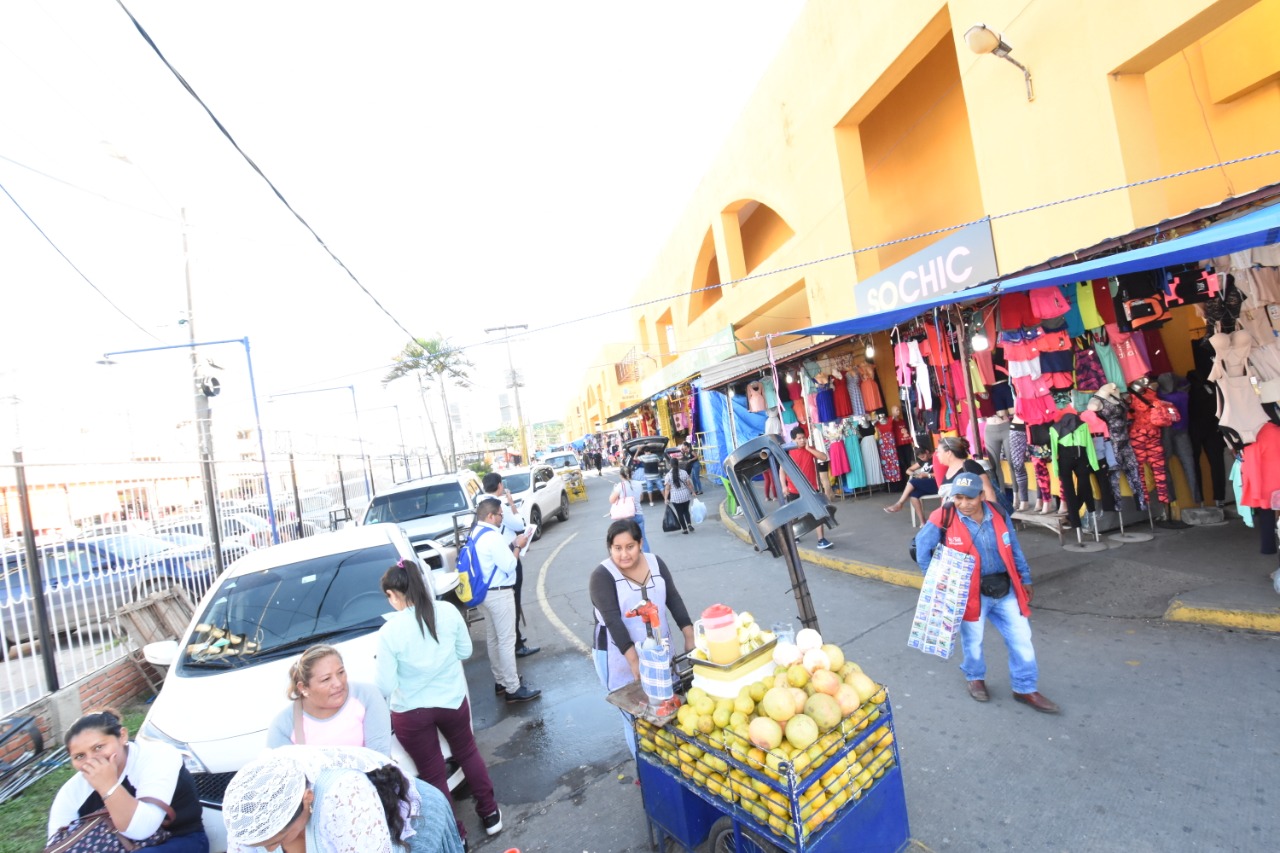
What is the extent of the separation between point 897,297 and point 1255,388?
512 cm

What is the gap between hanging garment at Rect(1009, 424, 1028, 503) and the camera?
7.56 m

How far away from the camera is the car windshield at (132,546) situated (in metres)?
6.65

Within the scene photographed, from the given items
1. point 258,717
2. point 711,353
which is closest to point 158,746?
point 258,717

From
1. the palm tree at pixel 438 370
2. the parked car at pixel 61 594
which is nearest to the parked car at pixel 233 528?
the parked car at pixel 61 594

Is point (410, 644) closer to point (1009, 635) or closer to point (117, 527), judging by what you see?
point (1009, 635)

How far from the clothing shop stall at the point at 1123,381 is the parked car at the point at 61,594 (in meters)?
8.37

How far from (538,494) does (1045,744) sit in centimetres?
1322

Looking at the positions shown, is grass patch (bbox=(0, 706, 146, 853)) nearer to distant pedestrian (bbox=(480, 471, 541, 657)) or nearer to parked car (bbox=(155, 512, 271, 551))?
parked car (bbox=(155, 512, 271, 551))

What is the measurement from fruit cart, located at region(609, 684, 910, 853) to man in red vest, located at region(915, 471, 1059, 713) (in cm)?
170

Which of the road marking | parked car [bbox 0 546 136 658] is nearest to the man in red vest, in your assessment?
the road marking

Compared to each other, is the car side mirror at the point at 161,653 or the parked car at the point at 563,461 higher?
the parked car at the point at 563,461

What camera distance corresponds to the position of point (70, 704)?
5750 millimetres

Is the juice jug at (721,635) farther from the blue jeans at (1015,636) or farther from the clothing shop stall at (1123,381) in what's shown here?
the clothing shop stall at (1123,381)

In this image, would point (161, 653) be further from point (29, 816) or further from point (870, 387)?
point (870, 387)
